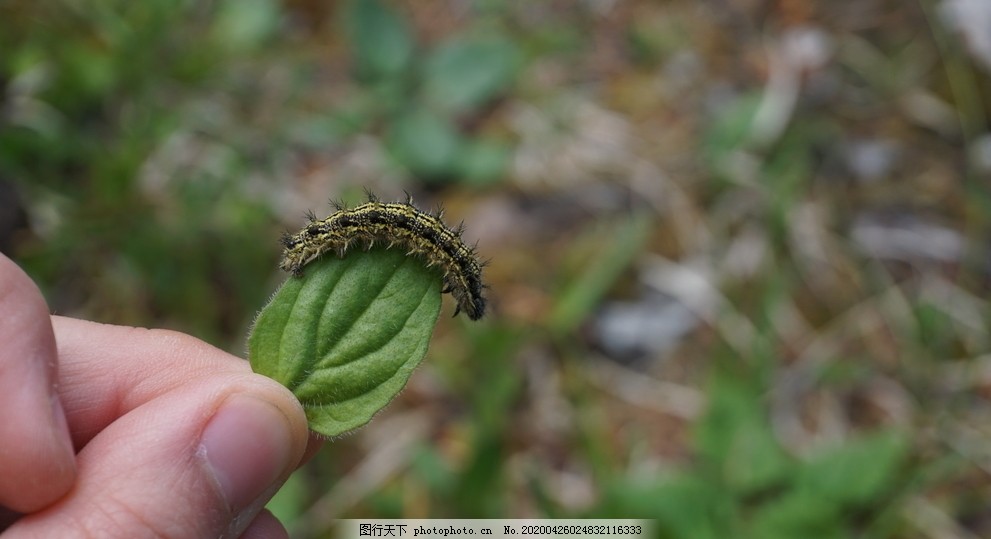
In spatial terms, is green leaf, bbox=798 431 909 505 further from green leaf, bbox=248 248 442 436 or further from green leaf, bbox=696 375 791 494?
green leaf, bbox=248 248 442 436

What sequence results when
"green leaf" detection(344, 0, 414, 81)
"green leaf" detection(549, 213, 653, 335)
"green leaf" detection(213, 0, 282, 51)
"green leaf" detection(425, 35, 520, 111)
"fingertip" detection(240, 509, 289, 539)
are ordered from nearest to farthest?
"fingertip" detection(240, 509, 289, 539)
"green leaf" detection(549, 213, 653, 335)
"green leaf" detection(344, 0, 414, 81)
"green leaf" detection(425, 35, 520, 111)
"green leaf" detection(213, 0, 282, 51)

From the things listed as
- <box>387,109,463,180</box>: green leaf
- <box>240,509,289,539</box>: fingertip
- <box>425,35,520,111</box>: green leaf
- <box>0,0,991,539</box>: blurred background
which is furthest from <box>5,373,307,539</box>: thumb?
<box>425,35,520,111</box>: green leaf

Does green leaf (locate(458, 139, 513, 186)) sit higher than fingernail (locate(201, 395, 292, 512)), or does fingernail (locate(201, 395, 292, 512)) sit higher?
green leaf (locate(458, 139, 513, 186))

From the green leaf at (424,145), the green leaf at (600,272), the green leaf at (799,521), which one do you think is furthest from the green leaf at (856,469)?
the green leaf at (424,145)

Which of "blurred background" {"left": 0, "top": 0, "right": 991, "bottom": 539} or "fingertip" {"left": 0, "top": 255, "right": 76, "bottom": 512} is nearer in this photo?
"fingertip" {"left": 0, "top": 255, "right": 76, "bottom": 512}

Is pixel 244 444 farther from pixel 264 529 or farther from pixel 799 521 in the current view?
pixel 799 521

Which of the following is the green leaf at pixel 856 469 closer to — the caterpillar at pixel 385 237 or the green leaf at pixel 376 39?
the caterpillar at pixel 385 237

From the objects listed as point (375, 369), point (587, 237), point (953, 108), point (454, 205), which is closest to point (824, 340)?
point (587, 237)

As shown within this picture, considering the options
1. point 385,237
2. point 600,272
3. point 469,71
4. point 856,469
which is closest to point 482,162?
point 469,71
